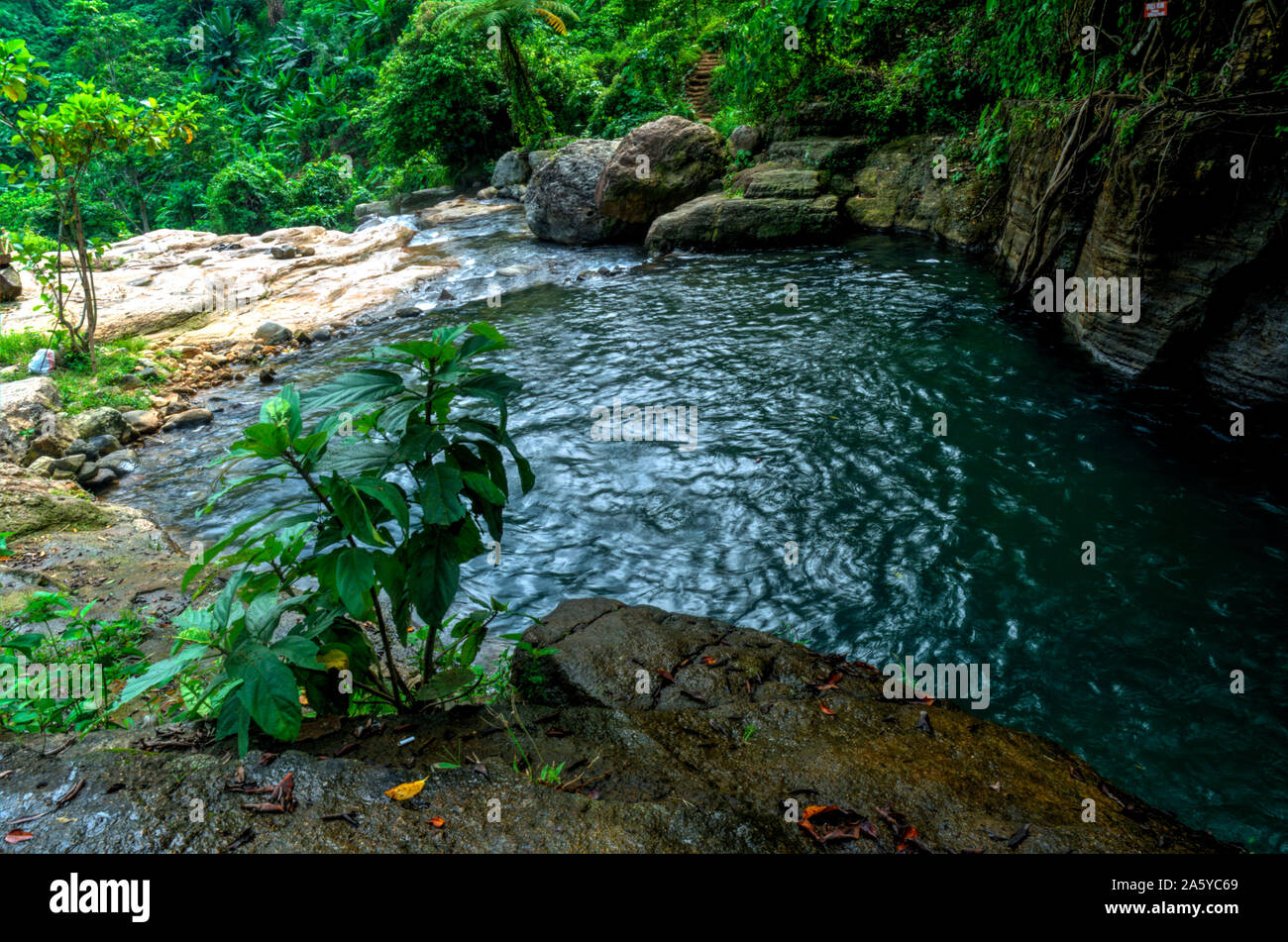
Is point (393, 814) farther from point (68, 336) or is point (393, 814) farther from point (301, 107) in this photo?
point (301, 107)

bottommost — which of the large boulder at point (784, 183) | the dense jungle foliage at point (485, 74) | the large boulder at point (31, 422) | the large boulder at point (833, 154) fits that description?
the large boulder at point (31, 422)

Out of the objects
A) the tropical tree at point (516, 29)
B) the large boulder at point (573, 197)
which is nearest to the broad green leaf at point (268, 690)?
the large boulder at point (573, 197)

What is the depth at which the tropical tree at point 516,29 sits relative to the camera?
2022 cm

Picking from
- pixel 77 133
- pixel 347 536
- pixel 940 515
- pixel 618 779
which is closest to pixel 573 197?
pixel 77 133

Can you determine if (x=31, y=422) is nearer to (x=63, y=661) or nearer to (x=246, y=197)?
(x=63, y=661)

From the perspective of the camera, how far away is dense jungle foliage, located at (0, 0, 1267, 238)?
10.3 meters

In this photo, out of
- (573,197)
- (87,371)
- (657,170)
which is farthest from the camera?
(573,197)

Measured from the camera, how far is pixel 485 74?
23891 mm

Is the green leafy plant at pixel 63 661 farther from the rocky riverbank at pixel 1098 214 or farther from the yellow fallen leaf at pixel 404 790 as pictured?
the rocky riverbank at pixel 1098 214

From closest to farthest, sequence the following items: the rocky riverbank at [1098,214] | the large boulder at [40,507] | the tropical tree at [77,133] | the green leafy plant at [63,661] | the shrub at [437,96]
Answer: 1. the green leafy plant at [63,661]
2. the large boulder at [40,507]
3. the rocky riverbank at [1098,214]
4. the tropical tree at [77,133]
5. the shrub at [437,96]

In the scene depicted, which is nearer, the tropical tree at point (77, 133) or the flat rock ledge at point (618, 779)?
the flat rock ledge at point (618, 779)

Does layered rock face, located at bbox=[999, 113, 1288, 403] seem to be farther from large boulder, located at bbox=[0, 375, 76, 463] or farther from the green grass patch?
the green grass patch

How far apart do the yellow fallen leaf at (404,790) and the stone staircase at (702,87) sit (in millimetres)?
23274

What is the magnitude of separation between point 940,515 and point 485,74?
24.6 meters
